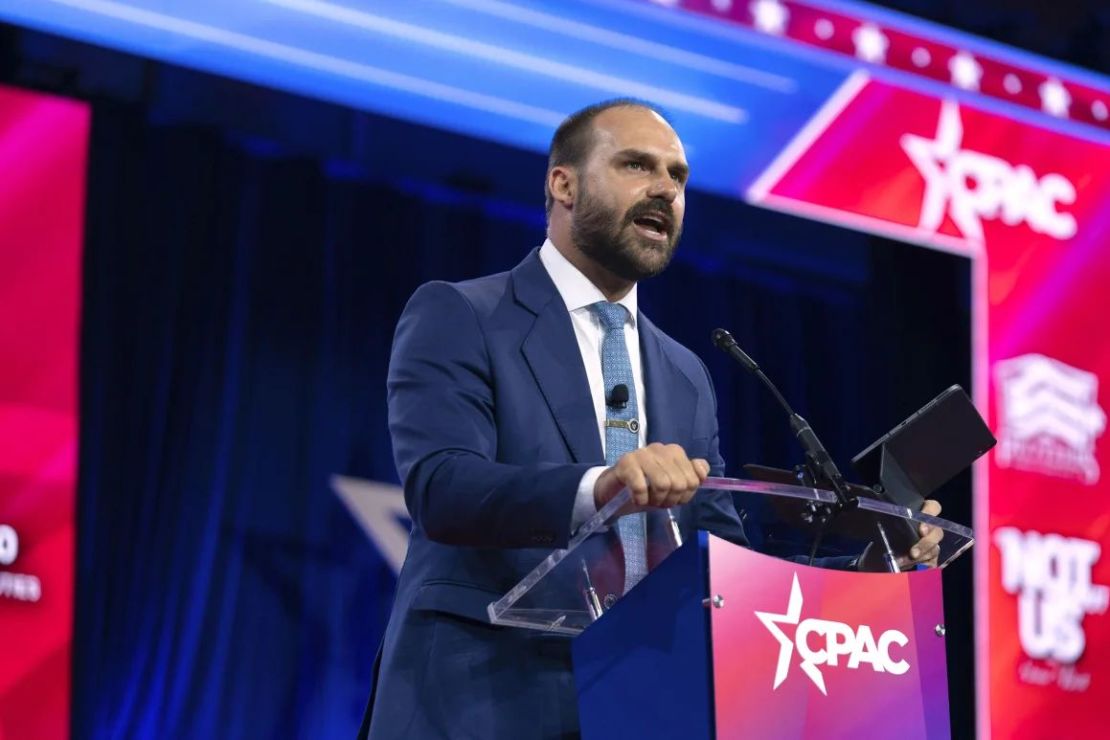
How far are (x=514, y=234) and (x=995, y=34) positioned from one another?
1990 mm

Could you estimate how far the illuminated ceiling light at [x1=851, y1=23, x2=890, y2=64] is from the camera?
5.00m

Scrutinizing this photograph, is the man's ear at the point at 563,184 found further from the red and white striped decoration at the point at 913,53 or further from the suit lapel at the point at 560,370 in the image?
the red and white striped decoration at the point at 913,53

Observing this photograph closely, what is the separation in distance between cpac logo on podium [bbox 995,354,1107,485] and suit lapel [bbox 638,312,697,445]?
3.05m

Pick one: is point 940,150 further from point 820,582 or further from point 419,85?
point 820,582

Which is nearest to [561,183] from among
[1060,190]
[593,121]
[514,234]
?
[593,121]

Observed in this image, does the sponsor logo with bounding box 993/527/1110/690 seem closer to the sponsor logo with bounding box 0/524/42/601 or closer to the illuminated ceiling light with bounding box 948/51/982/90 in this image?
the illuminated ceiling light with bounding box 948/51/982/90

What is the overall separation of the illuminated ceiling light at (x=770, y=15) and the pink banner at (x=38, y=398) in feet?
6.95

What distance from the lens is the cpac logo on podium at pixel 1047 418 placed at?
15.8 ft

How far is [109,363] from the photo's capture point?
4145 mm

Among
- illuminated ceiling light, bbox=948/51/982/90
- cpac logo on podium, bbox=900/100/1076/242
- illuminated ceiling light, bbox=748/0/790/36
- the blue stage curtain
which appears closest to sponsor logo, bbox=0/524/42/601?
the blue stage curtain

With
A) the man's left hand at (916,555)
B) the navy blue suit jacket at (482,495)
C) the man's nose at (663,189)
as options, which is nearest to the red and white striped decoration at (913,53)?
the man's nose at (663,189)

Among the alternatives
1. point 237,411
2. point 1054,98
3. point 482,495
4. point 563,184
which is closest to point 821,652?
point 482,495

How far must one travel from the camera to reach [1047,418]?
4.87m

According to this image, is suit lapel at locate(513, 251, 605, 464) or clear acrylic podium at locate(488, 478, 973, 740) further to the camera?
suit lapel at locate(513, 251, 605, 464)
